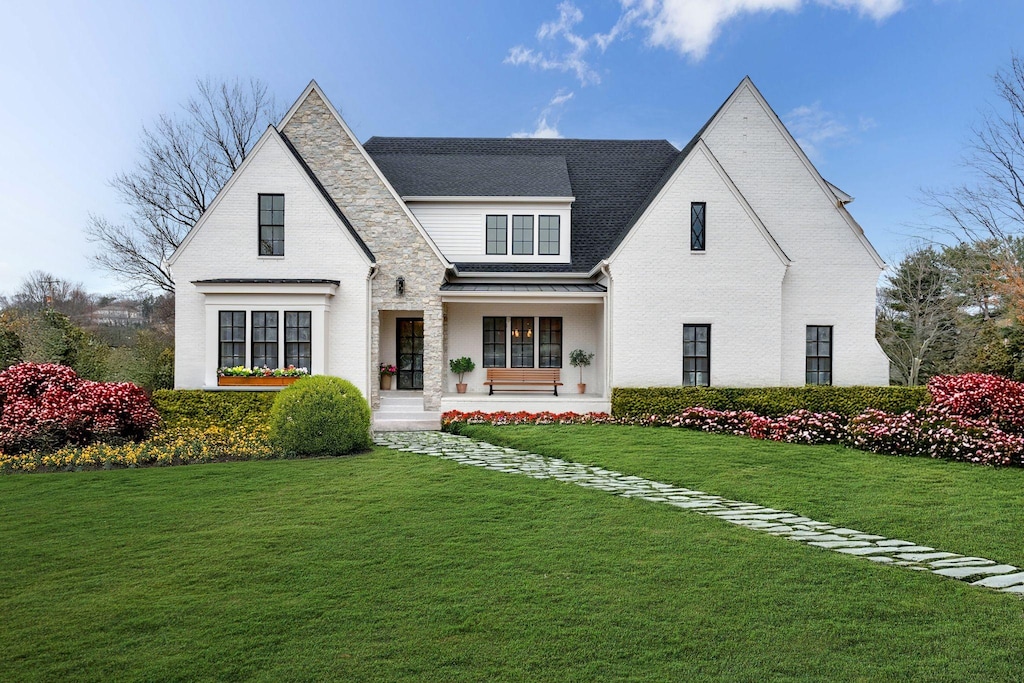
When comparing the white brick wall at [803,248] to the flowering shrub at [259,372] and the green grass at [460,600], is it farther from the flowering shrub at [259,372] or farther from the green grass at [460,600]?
the flowering shrub at [259,372]

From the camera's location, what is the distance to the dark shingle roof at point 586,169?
19597mm

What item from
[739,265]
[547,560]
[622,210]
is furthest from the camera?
[622,210]

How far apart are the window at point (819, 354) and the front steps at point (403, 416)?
10.9 m

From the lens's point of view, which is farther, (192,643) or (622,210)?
(622,210)

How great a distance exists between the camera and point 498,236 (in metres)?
19.6

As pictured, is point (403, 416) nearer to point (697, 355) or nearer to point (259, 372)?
point (259, 372)

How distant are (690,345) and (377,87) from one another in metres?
17.1

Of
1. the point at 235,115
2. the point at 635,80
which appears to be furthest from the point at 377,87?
the point at 635,80

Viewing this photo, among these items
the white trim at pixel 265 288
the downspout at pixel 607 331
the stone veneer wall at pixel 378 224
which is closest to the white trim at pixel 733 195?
the downspout at pixel 607 331

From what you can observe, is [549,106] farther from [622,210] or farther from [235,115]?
[235,115]

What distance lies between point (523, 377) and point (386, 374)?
14.4 feet

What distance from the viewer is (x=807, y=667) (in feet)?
12.5

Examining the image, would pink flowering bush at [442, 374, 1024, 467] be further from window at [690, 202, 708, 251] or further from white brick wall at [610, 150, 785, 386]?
window at [690, 202, 708, 251]

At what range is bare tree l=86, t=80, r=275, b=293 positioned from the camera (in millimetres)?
27047
